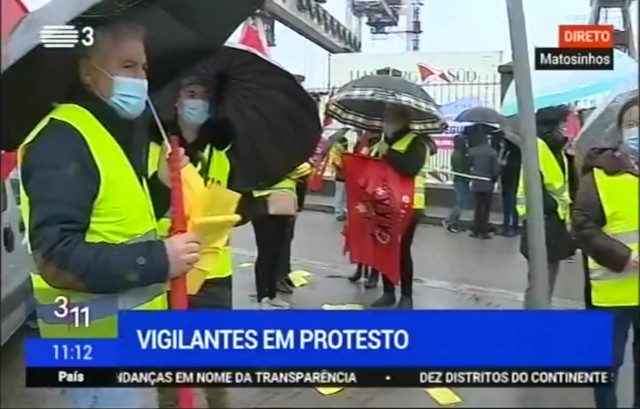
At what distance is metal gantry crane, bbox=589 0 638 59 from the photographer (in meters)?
2.46

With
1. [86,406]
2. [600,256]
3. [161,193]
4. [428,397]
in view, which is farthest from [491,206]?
[86,406]

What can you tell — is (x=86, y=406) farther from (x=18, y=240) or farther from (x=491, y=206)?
(x=491, y=206)

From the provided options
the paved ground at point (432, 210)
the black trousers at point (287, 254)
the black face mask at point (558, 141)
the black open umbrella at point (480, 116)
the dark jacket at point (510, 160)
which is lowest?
the black trousers at point (287, 254)

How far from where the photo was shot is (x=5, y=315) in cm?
242

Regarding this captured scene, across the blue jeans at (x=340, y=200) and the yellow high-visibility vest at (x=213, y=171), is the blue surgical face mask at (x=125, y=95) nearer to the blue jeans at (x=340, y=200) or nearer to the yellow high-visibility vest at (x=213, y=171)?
the yellow high-visibility vest at (x=213, y=171)

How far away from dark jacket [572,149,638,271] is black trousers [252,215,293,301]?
67 cm

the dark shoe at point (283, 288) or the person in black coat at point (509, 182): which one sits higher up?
the person in black coat at point (509, 182)

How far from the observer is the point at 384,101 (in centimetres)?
255

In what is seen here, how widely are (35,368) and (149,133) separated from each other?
0.58 meters

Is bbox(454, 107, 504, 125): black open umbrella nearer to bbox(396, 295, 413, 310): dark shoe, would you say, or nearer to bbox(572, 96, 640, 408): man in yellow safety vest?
bbox(572, 96, 640, 408): man in yellow safety vest

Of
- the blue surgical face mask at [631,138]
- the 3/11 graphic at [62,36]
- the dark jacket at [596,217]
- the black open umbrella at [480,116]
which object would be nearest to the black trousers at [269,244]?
the black open umbrella at [480,116]

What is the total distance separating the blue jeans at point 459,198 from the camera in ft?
8.32

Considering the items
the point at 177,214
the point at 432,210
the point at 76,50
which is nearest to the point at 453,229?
the point at 432,210

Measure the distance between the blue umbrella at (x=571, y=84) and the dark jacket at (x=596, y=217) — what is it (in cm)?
17
